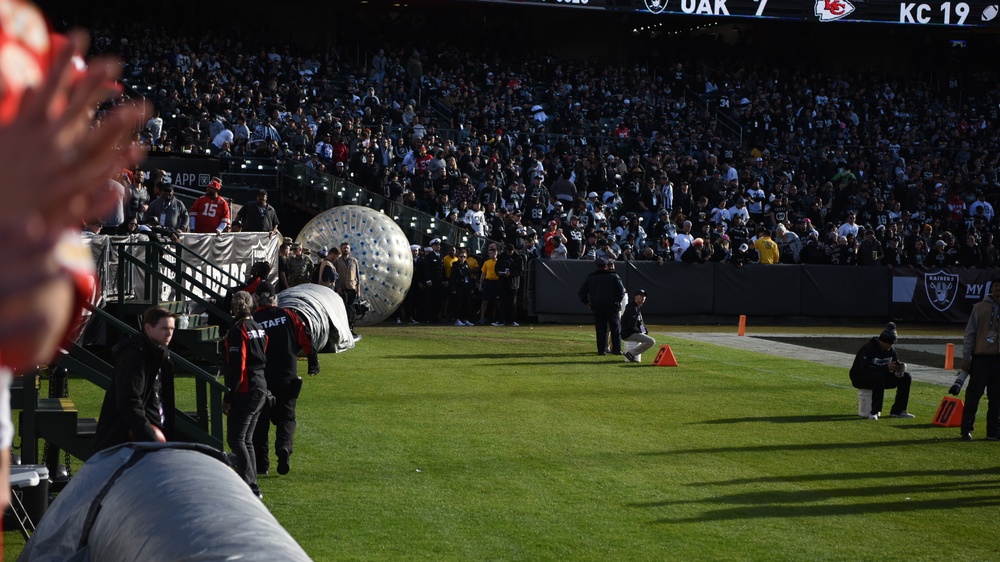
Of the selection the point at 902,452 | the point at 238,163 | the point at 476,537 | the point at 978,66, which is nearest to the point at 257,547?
the point at 476,537

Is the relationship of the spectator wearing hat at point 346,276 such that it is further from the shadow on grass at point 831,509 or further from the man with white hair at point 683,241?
the shadow on grass at point 831,509

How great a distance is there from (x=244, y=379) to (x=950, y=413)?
9595mm

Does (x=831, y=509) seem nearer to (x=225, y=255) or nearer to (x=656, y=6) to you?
(x=225, y=255)

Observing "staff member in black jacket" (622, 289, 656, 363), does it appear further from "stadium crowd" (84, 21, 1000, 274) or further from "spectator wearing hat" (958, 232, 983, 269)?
"spectator wearing hat" (958, 232, 983, 269)

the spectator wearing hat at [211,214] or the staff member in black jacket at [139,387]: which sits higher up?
the spectator wearing hat at [211,214]

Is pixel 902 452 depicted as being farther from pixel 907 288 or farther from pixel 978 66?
pixel 978 66

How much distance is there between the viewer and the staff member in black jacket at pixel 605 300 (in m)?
22.7

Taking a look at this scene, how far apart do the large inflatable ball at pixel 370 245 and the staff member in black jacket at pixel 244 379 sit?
15.2m

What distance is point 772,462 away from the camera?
494 inches

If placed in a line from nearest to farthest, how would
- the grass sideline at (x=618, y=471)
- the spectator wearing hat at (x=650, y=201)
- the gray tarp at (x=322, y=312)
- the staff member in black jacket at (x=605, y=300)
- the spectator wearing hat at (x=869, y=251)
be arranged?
the grass sideline at (x=618, y=471) < the gray tarp at (x=322, y=312) < the staff member in black jacket at (x=605, y=300) < the spectator wearing hat at (x=869, y=251) < the spectator wearing hat at (x=650, y=201)

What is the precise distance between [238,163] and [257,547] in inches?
1033

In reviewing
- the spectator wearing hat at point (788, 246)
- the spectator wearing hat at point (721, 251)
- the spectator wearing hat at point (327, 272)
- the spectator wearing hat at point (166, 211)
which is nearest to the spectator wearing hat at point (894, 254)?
the spectator wearing hat at point (788, 246)

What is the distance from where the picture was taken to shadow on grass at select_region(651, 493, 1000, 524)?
32.7 ft

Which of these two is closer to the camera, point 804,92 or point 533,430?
point 533,430
